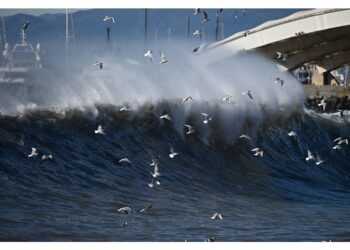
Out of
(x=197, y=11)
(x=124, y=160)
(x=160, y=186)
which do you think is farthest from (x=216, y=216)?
(x=197, y=11)

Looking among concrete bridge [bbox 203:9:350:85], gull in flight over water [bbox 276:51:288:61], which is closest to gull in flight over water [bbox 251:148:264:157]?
concrete bridge [bbox 203:9:350:85]

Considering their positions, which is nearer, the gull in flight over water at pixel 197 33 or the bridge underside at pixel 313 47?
the gull in flight over water at pixel 197 33

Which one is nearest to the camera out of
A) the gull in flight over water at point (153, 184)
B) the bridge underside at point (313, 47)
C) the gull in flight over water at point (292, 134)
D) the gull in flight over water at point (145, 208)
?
the gull in flight over water at point (145, 208)

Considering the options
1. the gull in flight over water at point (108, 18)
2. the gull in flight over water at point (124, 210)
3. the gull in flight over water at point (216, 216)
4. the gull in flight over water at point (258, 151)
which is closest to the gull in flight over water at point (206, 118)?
the gull in flight over water at point (258, 151)

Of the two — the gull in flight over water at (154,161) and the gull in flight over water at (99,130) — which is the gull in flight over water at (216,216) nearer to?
the gull in flight over water at (154,161)

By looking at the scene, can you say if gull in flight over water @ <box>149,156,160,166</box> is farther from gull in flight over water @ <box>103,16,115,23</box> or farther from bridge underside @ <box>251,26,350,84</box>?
bridge underside @ <box>251,26,350,84</box>

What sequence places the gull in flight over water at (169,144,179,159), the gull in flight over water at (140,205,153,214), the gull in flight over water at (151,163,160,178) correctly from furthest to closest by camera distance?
the gull in flight over water at (169,144,179,159) → the gull in flight over water at (151,163,160,178) → the gull in flight over water at (140,205,153,214)

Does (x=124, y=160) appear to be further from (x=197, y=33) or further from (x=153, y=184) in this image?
(x=197, y=33)
